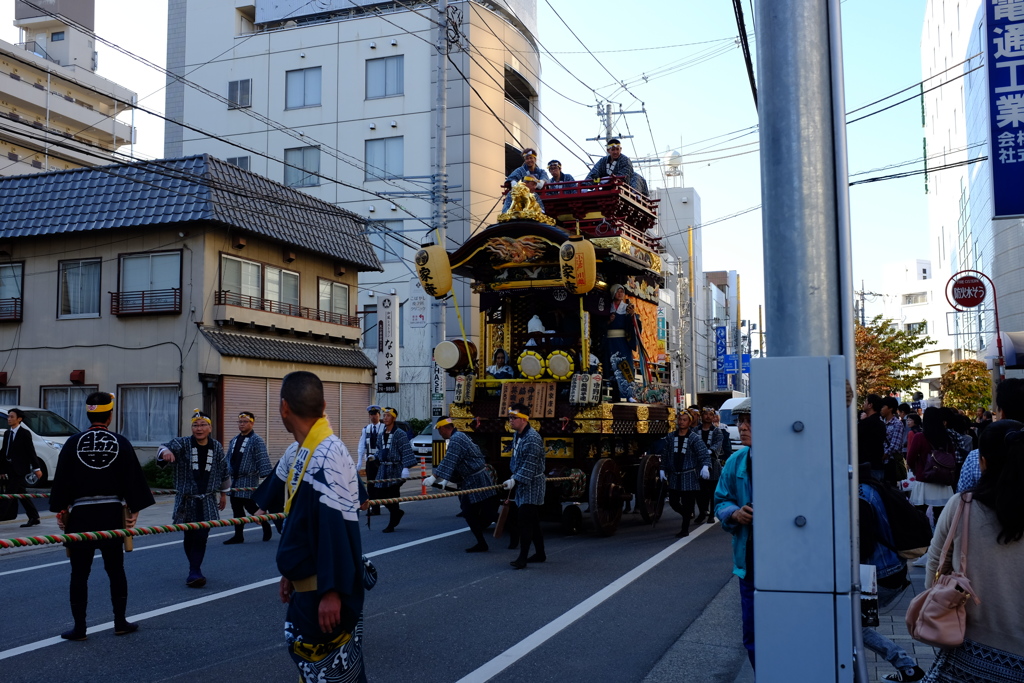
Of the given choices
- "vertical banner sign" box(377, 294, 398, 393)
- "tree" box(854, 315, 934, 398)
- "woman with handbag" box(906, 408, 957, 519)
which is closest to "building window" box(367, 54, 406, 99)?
"vertical banner sign" box(377, 294, 398, 393)

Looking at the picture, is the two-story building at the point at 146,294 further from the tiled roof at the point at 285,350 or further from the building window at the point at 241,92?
the building window at the point at 241,92

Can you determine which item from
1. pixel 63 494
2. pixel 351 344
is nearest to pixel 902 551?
pixel 63 494

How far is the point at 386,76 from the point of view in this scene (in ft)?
123

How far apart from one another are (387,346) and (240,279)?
14.9ft

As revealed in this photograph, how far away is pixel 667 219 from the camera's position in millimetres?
70312

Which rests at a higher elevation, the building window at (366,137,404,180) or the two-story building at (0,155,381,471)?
the building window at (366,137,404,180)

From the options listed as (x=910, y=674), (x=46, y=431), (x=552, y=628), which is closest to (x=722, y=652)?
(x=552, y=628)

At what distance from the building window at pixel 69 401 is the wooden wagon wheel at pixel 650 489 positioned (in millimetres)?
15952

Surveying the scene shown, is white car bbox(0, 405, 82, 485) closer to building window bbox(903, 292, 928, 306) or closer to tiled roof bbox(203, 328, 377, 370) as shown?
tiled roof bbox(203, 328, 377, 370)

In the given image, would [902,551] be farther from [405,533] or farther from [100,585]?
[405,533]

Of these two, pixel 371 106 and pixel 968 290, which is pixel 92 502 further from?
pixel 371 106

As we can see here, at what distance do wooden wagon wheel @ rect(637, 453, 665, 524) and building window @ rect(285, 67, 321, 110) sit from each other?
29180mm

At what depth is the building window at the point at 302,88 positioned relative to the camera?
38312mm

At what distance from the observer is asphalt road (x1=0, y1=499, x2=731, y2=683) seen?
6301mm
